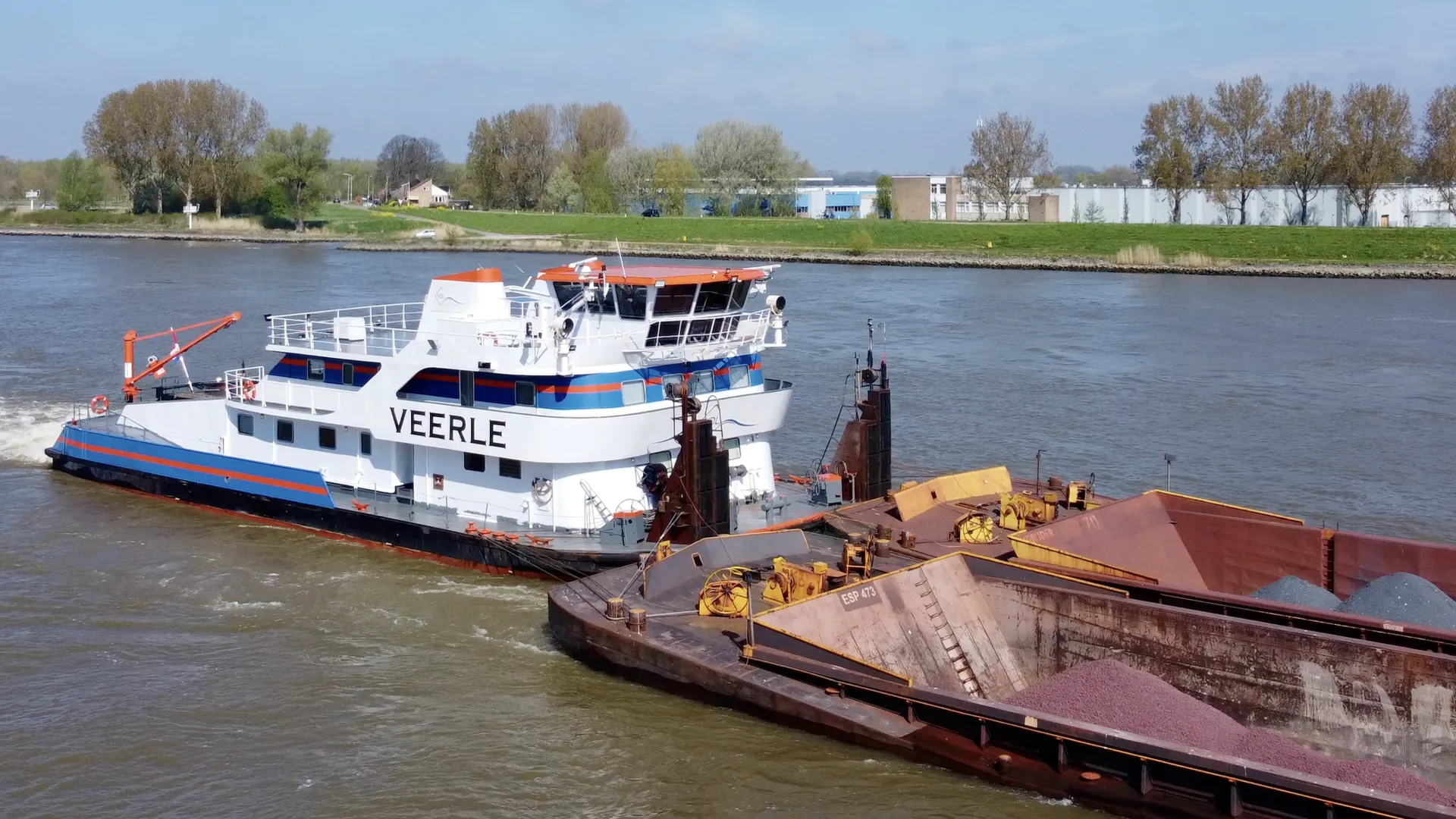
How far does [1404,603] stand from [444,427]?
1266 cm

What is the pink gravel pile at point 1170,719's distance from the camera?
1087cm

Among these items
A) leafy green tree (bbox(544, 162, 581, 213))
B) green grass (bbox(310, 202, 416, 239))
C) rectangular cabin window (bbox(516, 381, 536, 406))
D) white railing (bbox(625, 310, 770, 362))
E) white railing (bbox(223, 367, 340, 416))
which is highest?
leafy green tree (bbox(544, 162, 581, 213))

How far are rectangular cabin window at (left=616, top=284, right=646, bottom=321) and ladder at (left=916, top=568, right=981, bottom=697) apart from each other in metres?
6.27

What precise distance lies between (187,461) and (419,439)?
17.6ft

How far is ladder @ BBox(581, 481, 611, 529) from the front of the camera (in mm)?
18625

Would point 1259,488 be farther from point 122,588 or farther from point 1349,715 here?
point 122,588

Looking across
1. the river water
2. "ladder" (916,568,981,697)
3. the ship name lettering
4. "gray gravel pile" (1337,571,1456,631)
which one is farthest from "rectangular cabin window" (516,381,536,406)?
"gray gravel pile" (1337,571,1456,631)

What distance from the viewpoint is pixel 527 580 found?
59.9ft

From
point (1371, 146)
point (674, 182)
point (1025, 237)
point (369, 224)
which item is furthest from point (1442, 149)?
point (369, 224)

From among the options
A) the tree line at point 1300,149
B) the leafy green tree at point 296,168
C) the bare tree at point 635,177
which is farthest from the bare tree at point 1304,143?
the leafy green tree at point 296,168

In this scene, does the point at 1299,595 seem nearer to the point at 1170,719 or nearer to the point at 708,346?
the point at 1170,719

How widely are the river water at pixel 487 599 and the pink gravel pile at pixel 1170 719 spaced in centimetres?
104

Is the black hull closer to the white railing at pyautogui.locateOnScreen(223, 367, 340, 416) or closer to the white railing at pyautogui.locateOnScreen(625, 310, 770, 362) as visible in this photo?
the white railing at pyautogui.locateOnScreen(223, 367, 340, 416)

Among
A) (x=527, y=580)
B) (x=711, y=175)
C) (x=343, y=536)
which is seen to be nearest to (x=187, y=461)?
(x=343, y=536)
